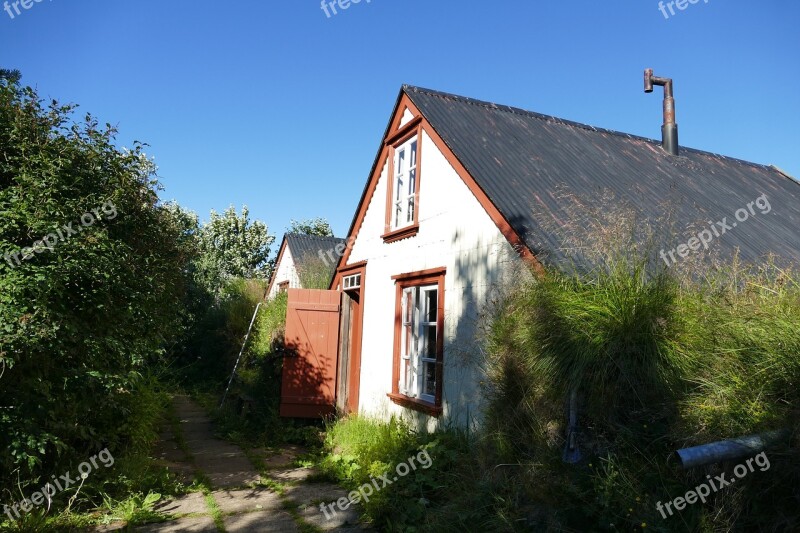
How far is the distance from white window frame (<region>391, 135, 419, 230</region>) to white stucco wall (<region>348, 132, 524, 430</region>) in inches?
12.8

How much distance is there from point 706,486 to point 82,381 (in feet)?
15.8

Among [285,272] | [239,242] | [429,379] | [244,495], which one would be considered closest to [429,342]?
[429,379]

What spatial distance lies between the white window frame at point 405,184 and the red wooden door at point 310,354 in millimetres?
2278

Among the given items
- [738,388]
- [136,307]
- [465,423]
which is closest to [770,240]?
[465,423]

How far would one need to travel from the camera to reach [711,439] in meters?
3.20

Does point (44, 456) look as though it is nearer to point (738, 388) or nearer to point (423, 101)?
point (738, 388)

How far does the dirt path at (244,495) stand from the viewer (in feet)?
17.3

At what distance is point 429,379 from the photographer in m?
7.62

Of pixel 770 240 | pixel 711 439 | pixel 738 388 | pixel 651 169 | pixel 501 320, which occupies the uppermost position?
pixel 651 169

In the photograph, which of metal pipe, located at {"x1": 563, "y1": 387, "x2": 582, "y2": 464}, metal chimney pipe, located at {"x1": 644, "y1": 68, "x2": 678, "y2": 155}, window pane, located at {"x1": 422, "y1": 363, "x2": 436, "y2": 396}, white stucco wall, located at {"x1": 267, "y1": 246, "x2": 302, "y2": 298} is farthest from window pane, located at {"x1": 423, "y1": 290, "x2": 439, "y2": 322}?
white stucco wall, located at {"x1": 267, "y1": 246, "x2": 302, "y2": 298}

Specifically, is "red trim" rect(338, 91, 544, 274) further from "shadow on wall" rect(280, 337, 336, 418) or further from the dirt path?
the dirt path

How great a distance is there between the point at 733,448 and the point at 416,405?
188 inches

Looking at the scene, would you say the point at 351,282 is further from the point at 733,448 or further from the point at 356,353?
the point at 733,448

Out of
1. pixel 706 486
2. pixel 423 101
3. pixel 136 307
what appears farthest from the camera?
pixel 423 101
